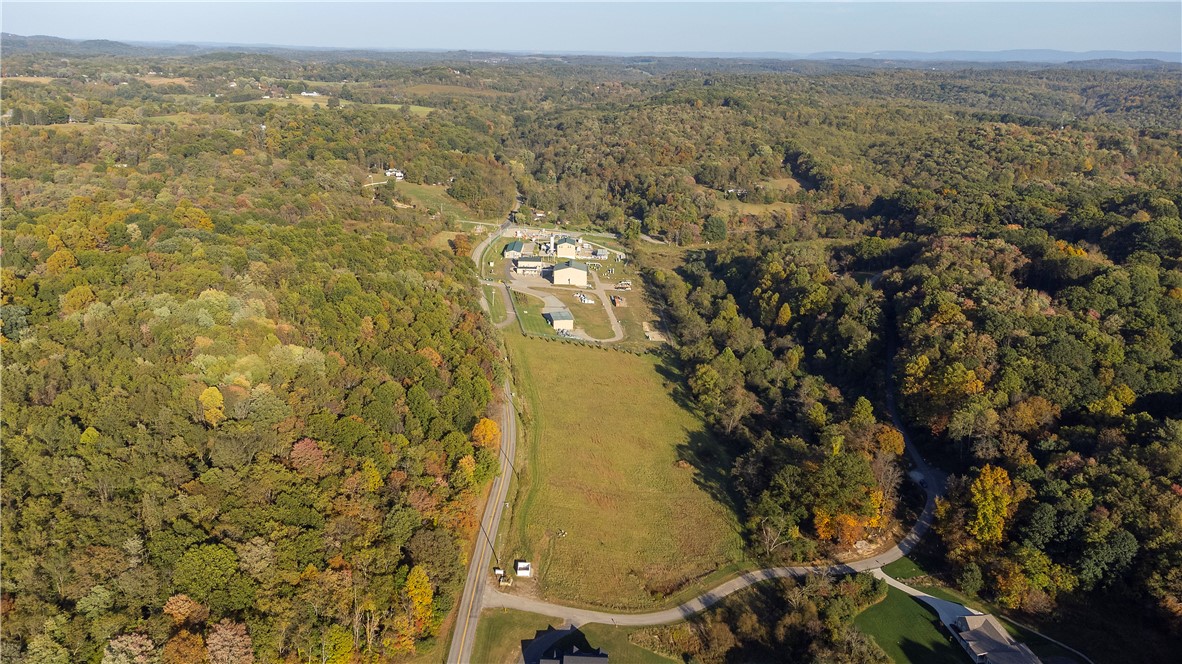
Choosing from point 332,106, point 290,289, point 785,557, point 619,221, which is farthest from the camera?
point 332,106

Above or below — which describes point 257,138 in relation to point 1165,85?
below

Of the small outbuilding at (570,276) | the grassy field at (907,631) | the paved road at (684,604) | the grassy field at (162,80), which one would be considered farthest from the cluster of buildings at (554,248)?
the grassy field at (162,80)

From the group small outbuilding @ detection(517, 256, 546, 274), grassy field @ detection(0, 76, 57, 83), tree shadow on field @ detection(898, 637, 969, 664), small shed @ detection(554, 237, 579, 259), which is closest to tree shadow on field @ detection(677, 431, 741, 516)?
tree shadow on field @ detection(898, 637, 969, 664)

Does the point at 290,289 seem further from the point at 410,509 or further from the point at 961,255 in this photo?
the point at 961,255

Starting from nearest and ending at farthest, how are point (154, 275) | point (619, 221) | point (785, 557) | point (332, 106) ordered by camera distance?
point (785, 557) < point (154, 275) < point (619, 221) < point (332, 106)

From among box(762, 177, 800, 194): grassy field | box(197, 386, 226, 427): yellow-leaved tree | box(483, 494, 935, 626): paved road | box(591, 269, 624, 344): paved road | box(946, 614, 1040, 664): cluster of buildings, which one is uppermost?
box(762, 177, 800, 194): grassy field

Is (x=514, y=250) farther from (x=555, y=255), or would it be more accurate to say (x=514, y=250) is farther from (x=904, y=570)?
(x=904, y=570)

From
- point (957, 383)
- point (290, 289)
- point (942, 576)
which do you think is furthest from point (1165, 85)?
point (290, 289)

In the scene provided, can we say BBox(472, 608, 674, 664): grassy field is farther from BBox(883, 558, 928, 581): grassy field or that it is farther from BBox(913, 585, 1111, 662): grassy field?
BBox(913, 585, 1111, 662): grassy field
